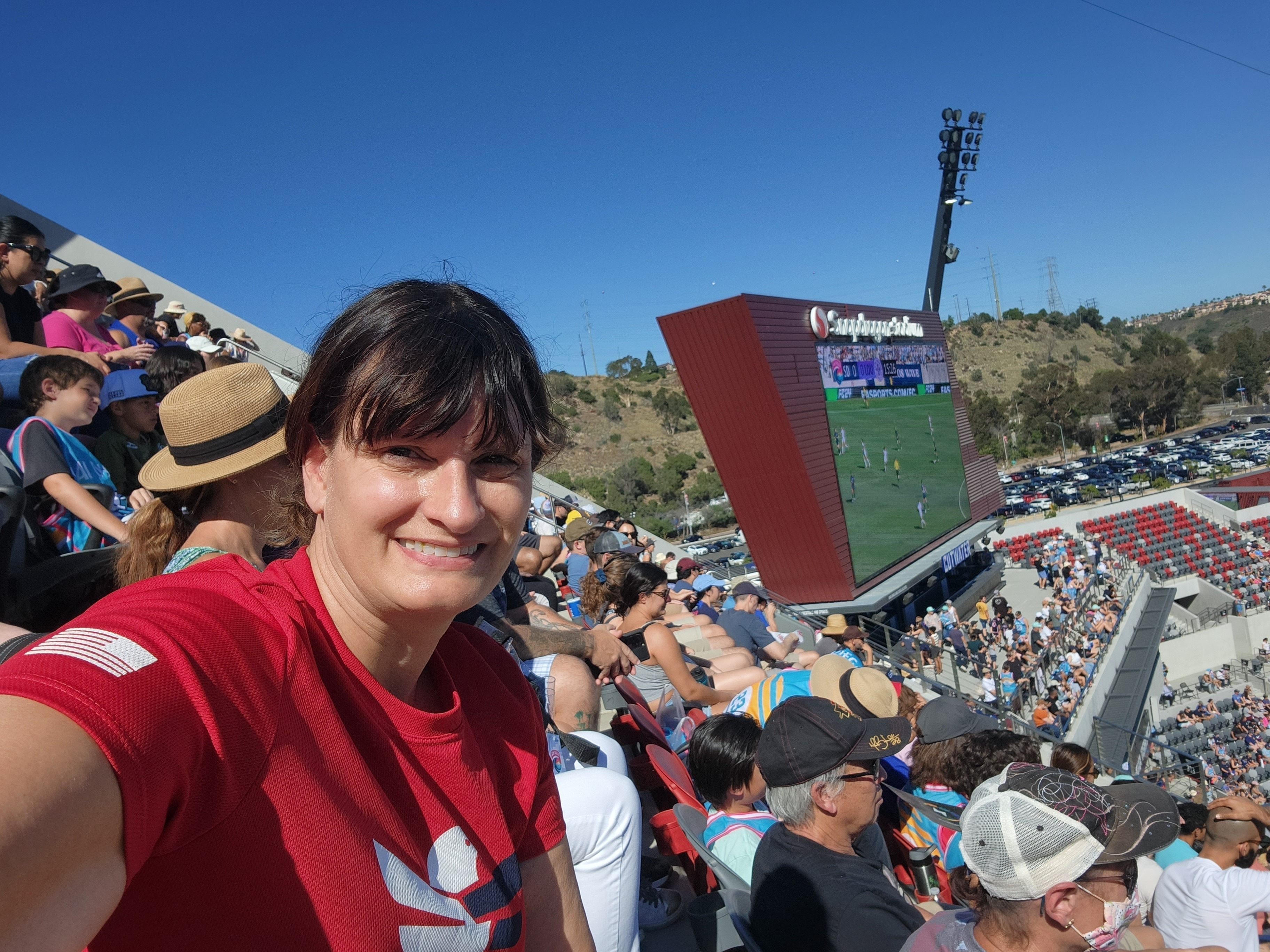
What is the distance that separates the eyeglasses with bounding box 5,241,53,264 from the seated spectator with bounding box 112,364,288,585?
456 cm

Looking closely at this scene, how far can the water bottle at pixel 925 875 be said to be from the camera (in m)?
3.64

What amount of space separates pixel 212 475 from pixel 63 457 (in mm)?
2040

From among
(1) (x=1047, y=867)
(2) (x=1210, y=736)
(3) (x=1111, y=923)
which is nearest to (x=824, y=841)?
(1) (x=1047, y=867)

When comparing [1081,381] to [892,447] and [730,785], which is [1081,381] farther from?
[730,785]

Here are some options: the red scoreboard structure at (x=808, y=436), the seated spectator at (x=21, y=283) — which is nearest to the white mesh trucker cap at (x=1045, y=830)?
the seated spectator at (x=21, y=283)

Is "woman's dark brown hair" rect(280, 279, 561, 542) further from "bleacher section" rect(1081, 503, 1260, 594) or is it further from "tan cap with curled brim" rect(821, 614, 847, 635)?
"bleacher section" rect(1081, 503, 1260, 594)

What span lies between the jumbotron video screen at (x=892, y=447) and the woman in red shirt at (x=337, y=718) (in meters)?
14.6

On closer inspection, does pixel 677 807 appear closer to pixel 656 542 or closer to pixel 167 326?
pixel 167 326

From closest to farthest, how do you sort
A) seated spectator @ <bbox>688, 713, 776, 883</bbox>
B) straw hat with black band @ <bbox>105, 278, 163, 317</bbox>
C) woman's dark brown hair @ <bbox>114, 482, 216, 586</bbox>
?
woman's dark brown hair @ <bbox>114, 482, 216, 586</bbox>
seated spectator @ <bbox>688, 713, 776, 883</bbox>
straw hat with black band @ <bbox>105, 278, 163, 317</bbox>

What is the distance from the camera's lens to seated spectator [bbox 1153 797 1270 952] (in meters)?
3.61

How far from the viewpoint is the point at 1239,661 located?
24891 millimetres

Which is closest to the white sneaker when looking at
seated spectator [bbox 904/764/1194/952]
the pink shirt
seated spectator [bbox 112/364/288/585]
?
seated spectator [bbox 904/764/1194/952]

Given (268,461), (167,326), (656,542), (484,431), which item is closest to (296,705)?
(484,431)

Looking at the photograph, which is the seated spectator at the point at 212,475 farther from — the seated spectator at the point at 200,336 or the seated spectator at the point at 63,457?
the seated spectator at the point at 200,336
